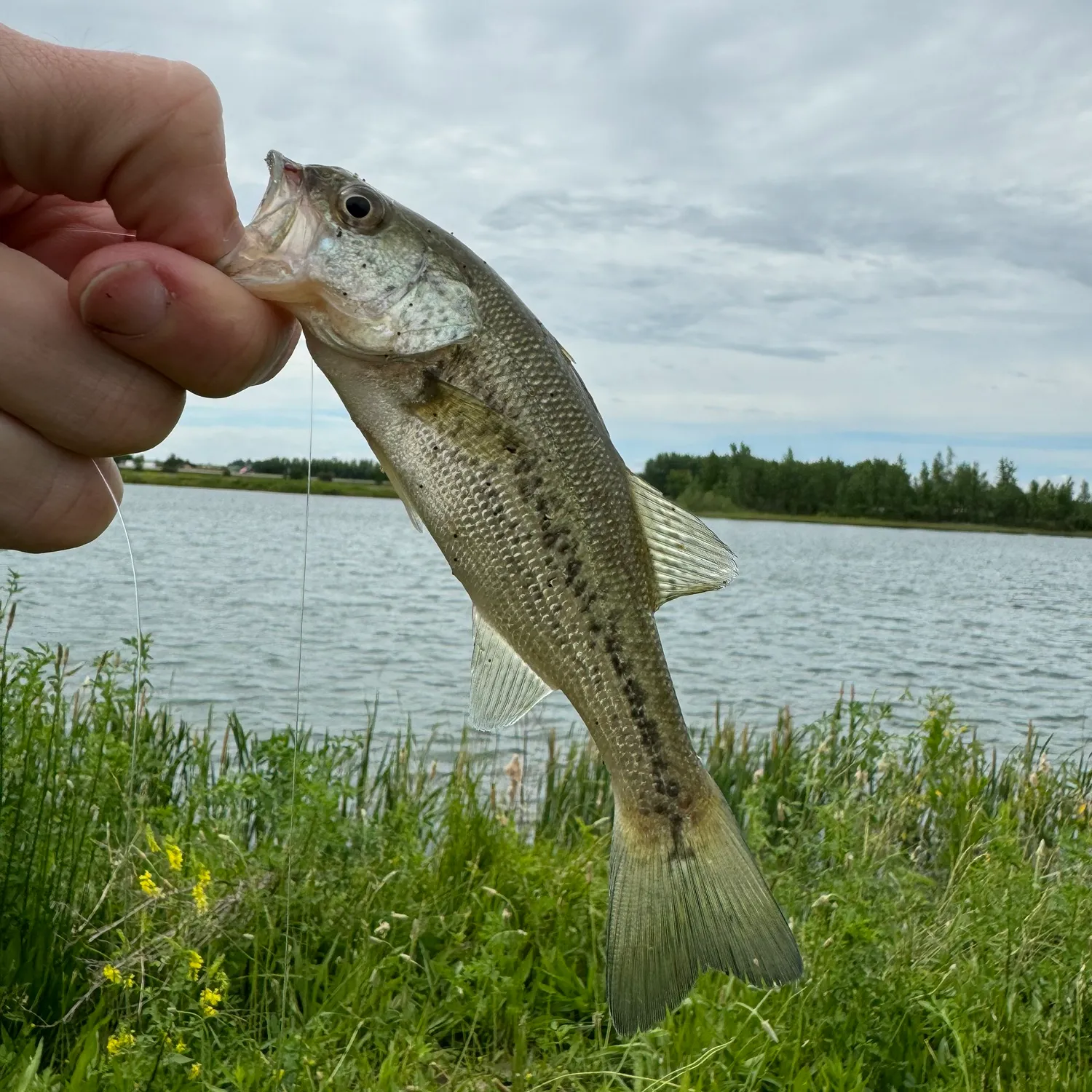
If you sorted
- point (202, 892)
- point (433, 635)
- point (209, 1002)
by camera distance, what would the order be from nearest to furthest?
point (209, 1002)
point (202, 892)
point (433, 635)

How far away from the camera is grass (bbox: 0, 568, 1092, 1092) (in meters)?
3.76

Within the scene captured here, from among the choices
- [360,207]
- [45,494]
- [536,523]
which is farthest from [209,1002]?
[360,207]

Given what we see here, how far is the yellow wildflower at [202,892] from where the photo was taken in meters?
3.81

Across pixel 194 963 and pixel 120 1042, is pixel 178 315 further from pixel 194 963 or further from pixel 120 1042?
pixel 120 1042

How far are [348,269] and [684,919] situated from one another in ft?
5.07

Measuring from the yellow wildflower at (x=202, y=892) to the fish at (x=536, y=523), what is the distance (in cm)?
222

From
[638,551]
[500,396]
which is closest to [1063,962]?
[638,551]

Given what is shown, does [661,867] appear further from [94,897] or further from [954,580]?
[954,580]

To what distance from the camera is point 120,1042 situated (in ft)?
11.0

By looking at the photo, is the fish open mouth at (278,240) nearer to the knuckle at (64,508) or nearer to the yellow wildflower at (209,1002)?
the knuckle at (64,508)

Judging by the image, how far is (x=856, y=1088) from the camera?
365 cm

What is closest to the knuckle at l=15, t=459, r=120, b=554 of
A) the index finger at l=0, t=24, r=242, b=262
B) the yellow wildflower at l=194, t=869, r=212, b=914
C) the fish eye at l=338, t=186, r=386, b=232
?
the index finger at l=0, t=24, r=242, b=262

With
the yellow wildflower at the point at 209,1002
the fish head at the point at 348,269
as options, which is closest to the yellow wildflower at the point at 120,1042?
the yellow wildflower at the point at 209,1002

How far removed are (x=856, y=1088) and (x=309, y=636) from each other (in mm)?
15429
